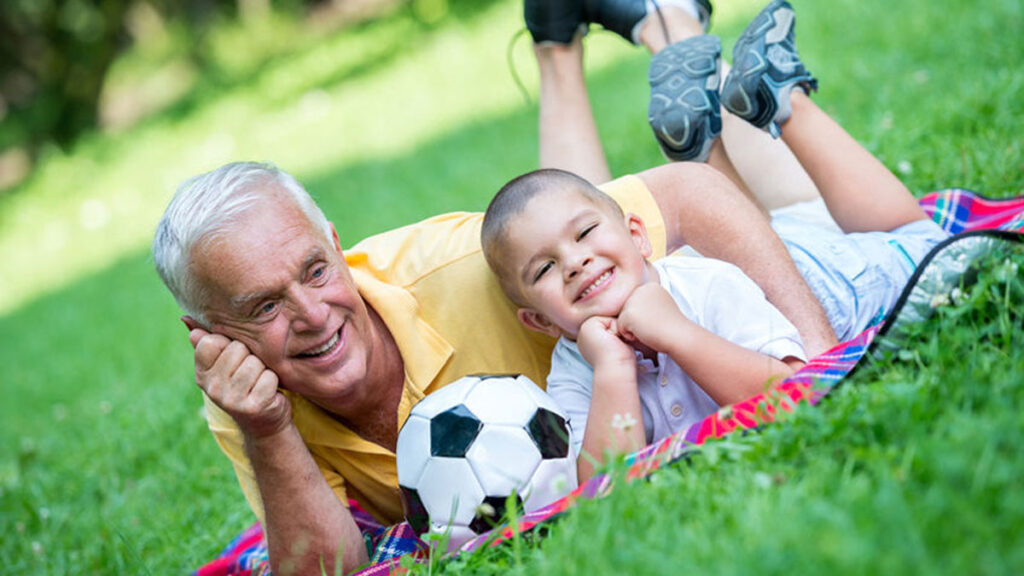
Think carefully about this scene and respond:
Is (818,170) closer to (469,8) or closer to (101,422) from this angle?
(101,422)

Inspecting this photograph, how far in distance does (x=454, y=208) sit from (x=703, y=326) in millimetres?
4221

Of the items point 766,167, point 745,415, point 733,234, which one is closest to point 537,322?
point 733,234

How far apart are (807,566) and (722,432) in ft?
2.76

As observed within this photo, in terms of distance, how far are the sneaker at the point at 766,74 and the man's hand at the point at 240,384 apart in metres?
1.80

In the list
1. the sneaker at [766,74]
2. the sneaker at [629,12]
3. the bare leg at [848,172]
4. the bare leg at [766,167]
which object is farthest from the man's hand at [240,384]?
the sneaker at [629,12]

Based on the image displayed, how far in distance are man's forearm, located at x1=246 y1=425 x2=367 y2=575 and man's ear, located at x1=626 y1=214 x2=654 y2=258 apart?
121 cm

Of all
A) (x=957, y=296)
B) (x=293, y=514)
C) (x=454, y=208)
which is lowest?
(x=454, y=208)

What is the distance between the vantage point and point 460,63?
453 inches

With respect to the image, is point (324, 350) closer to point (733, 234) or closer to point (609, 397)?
point (609, 397)

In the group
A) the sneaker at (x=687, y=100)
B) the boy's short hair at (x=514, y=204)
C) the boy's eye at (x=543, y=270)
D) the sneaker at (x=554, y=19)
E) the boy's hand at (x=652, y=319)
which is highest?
the sneaker at (x=554, y=19)

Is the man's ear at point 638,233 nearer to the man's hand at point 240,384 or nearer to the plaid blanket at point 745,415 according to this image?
the plaid blanket at point 745,415

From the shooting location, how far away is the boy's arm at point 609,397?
259 centimetres

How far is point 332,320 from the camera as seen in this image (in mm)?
2859

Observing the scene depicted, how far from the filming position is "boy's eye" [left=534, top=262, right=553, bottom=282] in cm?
284
